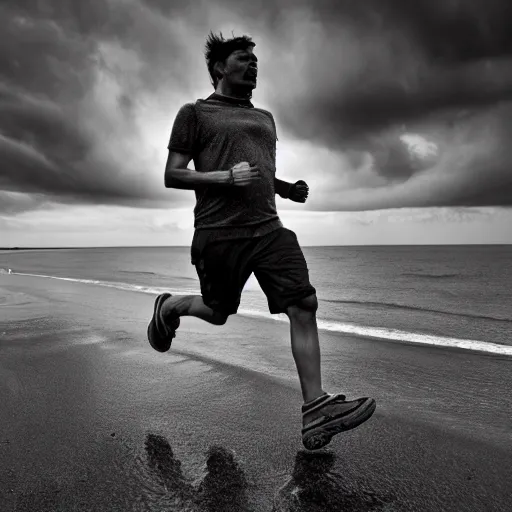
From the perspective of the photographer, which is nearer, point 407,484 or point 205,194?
point 407,484

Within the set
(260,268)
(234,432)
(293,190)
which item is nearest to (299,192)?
(293,190)

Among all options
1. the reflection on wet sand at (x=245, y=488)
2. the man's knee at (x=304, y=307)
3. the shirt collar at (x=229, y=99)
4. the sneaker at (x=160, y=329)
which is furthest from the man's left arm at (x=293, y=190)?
the reflection on wet sand at (x=245, y=488)

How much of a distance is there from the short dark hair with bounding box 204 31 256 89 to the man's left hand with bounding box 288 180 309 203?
0.86m

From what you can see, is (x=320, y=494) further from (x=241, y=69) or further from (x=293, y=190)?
(x=241, y=69)

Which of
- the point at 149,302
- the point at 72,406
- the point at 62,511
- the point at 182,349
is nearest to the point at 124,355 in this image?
the point at 182,349

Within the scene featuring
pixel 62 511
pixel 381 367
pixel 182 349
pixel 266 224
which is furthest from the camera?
pixel 182 349

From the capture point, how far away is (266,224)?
2.79m

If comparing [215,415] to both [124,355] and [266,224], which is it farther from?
[124,355]

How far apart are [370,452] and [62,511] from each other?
1.46m

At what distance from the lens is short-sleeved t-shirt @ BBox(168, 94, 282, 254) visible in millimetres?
2746

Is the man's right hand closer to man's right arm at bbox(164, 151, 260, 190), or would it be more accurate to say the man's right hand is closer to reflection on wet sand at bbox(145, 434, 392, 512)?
man's right arm at bbox(164, 151, 260, 190)

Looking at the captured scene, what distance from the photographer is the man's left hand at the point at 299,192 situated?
3.23 m

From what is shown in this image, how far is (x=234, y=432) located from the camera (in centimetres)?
261

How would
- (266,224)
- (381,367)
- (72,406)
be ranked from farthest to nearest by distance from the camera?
(381,367), (72,406), (266,224)
